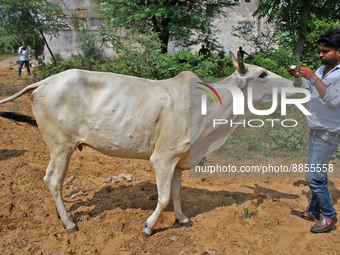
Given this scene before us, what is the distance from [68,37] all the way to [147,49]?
1110 cm

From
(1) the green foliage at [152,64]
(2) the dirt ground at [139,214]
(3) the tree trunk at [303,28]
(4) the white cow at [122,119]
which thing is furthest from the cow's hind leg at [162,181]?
(3) the tree trunk at [303,28]

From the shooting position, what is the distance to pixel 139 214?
4.09 meters

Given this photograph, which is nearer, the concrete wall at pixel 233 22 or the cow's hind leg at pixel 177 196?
the cow's hind leg at pixel 177 196

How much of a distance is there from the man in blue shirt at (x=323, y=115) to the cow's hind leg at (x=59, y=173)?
254cm

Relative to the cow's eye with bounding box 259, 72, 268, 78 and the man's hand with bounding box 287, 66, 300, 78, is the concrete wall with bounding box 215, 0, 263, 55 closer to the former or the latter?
the cow's eye with bounding box 259, 72, 268, 78

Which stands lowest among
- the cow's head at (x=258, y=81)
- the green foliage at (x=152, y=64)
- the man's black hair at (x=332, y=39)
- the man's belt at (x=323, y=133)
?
the green foliage at (x=152, y=64)

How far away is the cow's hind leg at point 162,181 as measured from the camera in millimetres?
3520

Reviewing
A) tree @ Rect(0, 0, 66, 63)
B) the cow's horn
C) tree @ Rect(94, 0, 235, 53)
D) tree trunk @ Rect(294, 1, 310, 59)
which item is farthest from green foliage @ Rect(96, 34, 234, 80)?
tree @ Rect(0, 0, 66, 63)

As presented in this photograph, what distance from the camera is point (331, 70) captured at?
10.8 ft

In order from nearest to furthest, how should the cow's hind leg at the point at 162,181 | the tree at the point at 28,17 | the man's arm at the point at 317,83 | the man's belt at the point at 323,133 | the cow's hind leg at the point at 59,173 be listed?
the man's arm at the point at 317,83
the man's belt at the point at 323,133
the cow's hind leg at the point at 162,181
the cow's hind leg at the point at 59,173
the tree at the point at 28,17

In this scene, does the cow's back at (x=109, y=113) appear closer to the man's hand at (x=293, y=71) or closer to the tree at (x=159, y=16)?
the man's hand at (x=293, y=71)

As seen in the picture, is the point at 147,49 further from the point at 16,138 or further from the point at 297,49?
the point at 297,49

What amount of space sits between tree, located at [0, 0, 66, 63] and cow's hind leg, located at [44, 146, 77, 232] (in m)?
9.70

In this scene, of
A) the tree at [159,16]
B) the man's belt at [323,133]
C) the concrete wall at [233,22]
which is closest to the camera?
the man's belt at [323,133]
